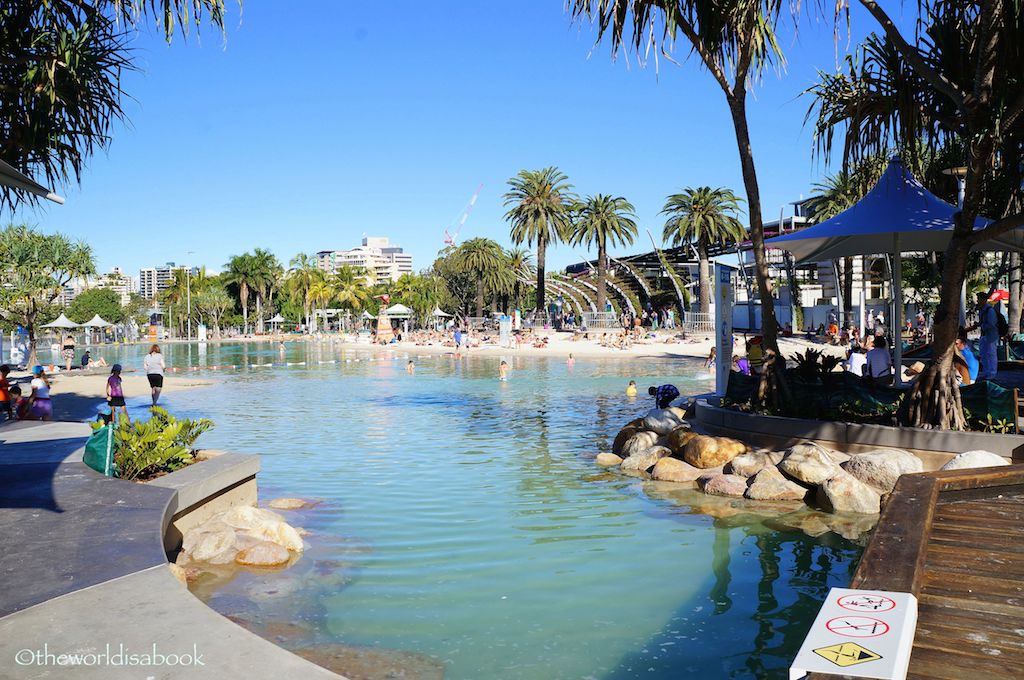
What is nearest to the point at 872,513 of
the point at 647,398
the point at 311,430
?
the point at 311,430

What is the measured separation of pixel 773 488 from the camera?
1009cm

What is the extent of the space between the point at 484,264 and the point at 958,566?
8121 centimetres

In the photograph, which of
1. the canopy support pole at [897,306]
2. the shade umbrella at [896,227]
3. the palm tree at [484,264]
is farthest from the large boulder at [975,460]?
the palm tree at [484,264]

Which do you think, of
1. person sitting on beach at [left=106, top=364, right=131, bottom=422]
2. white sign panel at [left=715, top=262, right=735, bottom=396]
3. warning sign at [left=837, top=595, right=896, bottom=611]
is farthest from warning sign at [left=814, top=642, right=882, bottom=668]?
person sitting on beach at [left=106, top=364, right=131, bottom=422]

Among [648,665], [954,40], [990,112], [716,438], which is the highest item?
[954,40]

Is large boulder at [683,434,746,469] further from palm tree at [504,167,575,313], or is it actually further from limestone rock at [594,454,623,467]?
palm tree at [504,167,575,313]

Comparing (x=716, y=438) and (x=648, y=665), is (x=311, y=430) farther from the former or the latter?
(x=648, y=665)

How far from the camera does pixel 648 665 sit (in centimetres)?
566

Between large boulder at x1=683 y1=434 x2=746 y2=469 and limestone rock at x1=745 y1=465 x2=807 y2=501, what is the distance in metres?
1.13

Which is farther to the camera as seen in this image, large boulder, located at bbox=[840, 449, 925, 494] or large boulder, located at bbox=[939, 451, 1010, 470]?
large boulder, located at bbox=[840, 449, 925, 494]

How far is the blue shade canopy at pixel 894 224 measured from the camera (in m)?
12.0

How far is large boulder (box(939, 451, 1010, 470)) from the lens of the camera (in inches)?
355

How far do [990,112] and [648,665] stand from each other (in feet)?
26.0

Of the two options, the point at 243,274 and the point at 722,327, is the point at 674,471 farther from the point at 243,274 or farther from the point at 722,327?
the point at 243,274
